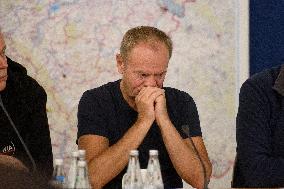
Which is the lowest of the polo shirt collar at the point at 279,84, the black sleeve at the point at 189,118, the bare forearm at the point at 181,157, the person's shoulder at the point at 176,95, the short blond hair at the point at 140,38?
the bare forearm at the point at 181,157

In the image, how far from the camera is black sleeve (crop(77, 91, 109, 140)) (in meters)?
1.78

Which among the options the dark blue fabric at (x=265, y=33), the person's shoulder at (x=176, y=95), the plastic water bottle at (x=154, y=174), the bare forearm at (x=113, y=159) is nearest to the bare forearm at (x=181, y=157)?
the bare forearm at (x=113, y=159)

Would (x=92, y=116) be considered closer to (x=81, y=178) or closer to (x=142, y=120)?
(x=142, y=120)

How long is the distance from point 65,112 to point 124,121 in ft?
2.54

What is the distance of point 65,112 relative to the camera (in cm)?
254

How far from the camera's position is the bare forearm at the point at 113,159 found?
1633 millimetres

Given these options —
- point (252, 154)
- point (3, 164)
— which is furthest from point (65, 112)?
point (3, 164)

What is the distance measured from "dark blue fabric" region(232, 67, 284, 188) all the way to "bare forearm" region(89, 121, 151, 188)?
39 cm

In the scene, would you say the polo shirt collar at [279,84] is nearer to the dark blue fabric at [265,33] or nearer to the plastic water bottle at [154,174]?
the plastic water bottle at [154,174]

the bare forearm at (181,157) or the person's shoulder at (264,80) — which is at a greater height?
the person's shoulder at (264,80)

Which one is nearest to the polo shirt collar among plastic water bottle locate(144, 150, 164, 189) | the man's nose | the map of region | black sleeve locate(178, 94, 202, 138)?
black sleeve locate(178, 94, 202, 138)

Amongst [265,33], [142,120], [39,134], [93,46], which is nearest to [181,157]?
[142,120]

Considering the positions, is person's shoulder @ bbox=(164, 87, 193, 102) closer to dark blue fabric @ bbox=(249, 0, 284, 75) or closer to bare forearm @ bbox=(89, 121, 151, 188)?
bare forearm @ bbox=(89, 121, 151, 188)

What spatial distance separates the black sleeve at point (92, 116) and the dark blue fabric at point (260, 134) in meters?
0.53
